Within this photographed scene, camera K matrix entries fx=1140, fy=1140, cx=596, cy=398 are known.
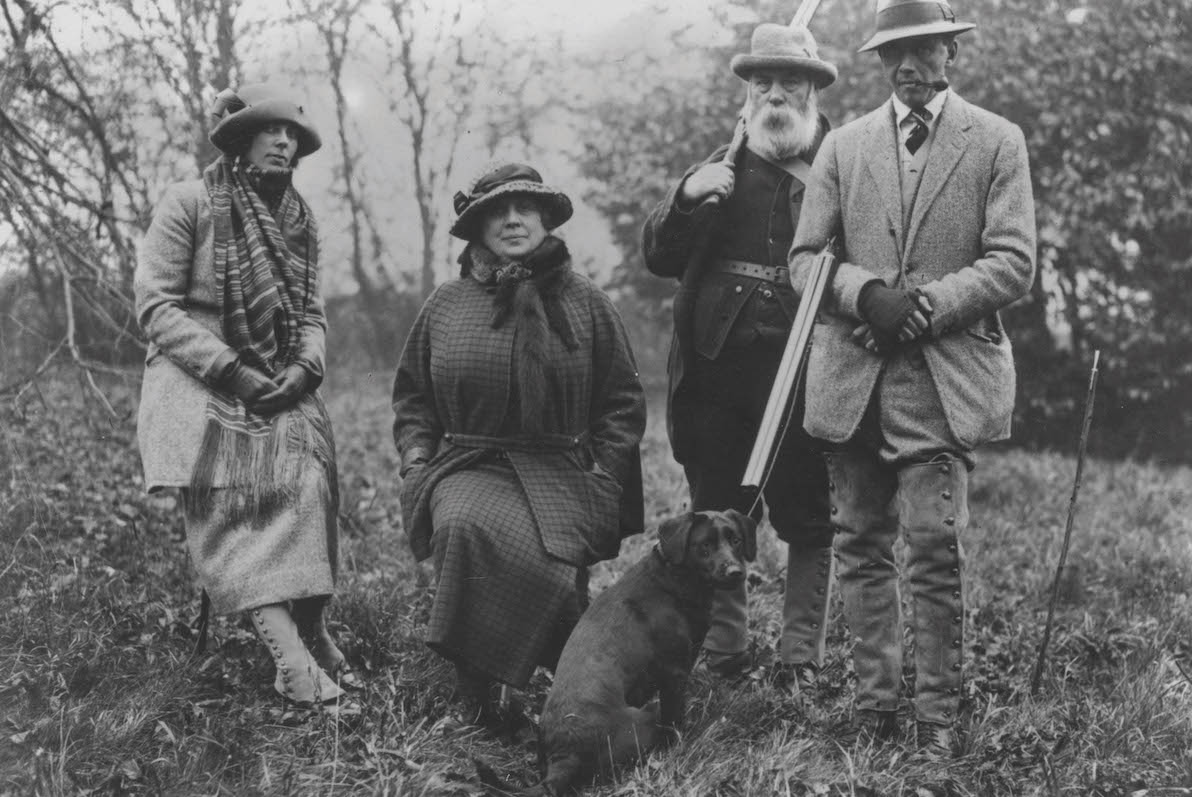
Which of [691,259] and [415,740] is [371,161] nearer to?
[691,259]

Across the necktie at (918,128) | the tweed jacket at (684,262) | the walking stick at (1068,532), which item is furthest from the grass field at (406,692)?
the necktie at (918,128)

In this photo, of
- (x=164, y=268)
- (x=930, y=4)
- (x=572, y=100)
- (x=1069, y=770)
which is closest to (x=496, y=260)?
(x=164, y=268)

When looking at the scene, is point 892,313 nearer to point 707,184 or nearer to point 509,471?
point 707,184

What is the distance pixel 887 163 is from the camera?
12.5 ft

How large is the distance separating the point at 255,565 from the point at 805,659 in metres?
2.18

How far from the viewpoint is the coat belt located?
434cm

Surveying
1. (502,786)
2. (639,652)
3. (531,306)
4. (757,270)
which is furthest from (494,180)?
(502,786)

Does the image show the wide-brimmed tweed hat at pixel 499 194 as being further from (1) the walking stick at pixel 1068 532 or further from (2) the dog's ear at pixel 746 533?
(1) the walking stick at pixel 1068 532

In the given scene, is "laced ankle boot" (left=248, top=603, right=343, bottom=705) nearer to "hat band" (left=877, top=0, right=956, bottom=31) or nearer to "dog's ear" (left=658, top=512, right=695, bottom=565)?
"dog's ear" (left=658, top=512, right=695, bottom=565)

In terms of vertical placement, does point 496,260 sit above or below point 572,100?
below

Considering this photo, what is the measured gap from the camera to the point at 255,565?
13.4 ft

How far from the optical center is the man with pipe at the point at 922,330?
3.67 meters

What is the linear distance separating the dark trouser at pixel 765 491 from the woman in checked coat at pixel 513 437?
0.33 metres

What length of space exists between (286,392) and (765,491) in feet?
6.38
